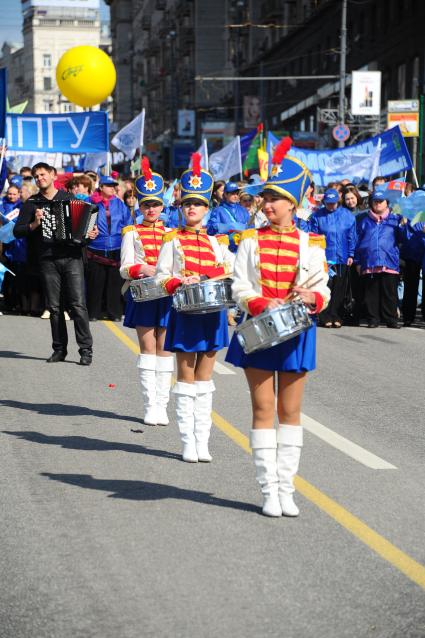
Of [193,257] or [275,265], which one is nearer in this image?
[275,265]

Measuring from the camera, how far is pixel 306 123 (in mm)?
68688

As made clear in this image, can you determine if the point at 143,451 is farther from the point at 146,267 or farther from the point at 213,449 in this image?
the point at 146,267

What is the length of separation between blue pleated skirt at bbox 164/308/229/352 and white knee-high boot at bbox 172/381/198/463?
0.25 metres

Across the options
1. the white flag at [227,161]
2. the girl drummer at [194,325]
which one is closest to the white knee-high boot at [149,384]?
the girl drummer at [194,325]

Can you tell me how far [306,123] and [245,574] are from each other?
6424 centimetres

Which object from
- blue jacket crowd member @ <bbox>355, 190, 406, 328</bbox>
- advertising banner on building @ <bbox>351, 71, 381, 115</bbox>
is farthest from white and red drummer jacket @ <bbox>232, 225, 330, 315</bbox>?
advertising banner on building @ <bbox>351, 71, 381, 115</bbox>

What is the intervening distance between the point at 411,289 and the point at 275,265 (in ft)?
40.8

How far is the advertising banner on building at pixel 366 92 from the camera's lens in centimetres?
4391

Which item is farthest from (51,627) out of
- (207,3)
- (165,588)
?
Result: (207,3)

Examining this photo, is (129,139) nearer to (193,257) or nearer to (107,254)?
(107,254)

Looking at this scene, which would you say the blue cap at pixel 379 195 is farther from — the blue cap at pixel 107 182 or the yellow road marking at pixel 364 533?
the yellow road marking at pixel 364 533

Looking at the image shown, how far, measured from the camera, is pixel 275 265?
6.80 m

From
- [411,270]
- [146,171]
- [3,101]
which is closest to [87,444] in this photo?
[146,171]

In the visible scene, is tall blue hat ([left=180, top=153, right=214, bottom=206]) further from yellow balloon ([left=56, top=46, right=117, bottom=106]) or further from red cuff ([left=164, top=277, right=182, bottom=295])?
yellow balloon ([left=56, top=46, right=117, bottom=106])
